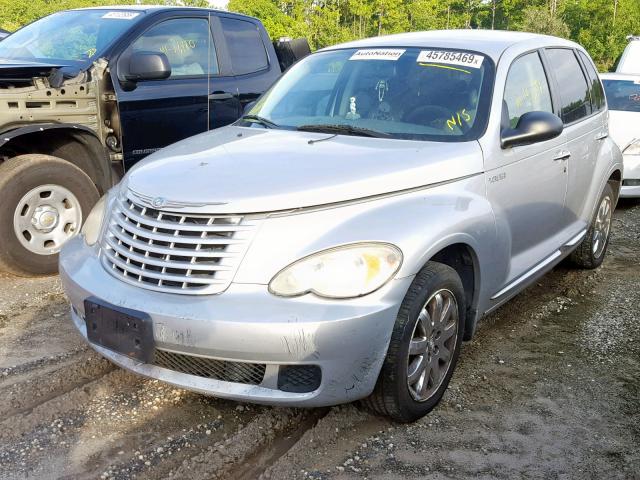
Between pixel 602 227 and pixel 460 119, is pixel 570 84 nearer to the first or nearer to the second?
pixel 602 227

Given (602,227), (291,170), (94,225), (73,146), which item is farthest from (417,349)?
(73,146)

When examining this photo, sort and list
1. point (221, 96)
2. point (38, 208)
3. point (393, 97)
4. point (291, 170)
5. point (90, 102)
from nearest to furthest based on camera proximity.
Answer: point (291, 170)
point (393, 97)
point (38, 208)
point (90, 102)
point (221, 96)

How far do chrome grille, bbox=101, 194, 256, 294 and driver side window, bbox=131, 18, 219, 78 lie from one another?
2910 millimetres

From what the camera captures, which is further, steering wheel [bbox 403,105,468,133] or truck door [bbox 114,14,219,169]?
truck door [bbox 114,14,219,169]

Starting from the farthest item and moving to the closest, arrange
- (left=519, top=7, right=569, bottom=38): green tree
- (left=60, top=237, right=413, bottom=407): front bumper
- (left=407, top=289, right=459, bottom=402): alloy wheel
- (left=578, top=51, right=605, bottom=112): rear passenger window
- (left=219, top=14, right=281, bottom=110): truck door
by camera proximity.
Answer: (left=519, top=7, right=569, bottom=38): green tree, (left=219, top=14, right=281, bottom=110): truck door, (left=578, top=51, right=605, bottom=112): rear passenger window, (left=407, top=289, right=459, bottom=402): alloy wheel, (left=60, top=237, right=413, bottom=407): front bumper

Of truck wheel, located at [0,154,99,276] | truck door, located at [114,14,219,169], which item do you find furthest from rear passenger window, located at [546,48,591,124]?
truck wheel, located at [0,154,99,276]

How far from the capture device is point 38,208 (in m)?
4.74

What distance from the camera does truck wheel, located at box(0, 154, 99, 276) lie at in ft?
14.9

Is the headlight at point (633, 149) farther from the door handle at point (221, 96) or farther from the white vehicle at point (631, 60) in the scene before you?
the white vehicle at point (631, 60)

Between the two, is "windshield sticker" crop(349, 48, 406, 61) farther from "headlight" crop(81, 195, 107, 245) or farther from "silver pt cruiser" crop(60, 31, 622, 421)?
"headlight" crop(81, 195, 107, 245)

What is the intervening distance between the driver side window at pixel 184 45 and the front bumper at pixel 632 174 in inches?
200

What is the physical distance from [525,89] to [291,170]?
1781mm

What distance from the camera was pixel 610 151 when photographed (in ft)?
16.8

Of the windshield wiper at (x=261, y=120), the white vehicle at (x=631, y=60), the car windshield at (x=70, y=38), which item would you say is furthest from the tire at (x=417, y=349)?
the white vehicle at (x=631, y=60)
